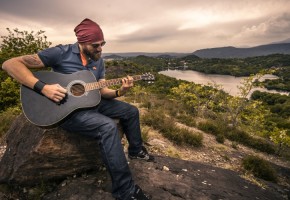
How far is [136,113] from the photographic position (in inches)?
152

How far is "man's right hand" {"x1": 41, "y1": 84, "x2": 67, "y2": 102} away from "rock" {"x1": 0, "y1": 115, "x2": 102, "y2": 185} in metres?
0.70

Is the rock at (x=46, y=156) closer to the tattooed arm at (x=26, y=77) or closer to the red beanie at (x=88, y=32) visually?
the tattooed arm at (x=26, y=77)

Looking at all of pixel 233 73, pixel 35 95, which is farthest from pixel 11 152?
pixel 233 73

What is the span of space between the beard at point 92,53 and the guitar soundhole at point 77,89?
22.3 inches

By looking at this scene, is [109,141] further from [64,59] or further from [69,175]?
[64,59]

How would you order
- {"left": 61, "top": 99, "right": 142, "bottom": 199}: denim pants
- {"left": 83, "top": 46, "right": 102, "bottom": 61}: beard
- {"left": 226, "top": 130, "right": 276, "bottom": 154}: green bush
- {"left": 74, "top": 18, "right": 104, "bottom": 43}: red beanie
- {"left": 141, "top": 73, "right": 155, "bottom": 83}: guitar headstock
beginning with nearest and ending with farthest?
{"left": 61, "top": 99, "right": 142, "bottom": 199}: denim pants
{"left": 74, "top": 18, "right": 104, "bottom": 43}: red beanie
{"left": 83, "top": 46, "right": 102, "bottom": 61}: beard
{"left": 141, "top": 73, "right": 155, "bottom": 83}: guitar headstock
{"left": 226, "top": 130, "right": 276, "bottom": 154}: green bush

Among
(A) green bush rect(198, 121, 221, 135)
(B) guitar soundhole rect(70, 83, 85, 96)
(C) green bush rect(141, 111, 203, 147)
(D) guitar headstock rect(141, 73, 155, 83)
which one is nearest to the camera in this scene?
(B) guitar soundhole rect(70, 83, 85, 96)

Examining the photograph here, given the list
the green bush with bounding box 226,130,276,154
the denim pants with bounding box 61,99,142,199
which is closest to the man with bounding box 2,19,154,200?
the denim pants with bounding box 61,99,142,199

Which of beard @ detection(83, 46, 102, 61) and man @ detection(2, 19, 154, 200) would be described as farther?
beard @ detection(83, 46, 102, 61)

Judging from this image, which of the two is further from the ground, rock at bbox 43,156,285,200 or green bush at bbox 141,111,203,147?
rock at bbox 43,156,285,200

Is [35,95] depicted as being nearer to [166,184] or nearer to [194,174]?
[166,184]

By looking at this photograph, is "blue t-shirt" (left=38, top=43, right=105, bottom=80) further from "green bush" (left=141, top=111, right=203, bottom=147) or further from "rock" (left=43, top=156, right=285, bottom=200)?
"green bush" (left=141, top=111, right=203, bottom=147)

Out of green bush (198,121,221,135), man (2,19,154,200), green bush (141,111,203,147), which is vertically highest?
man (2,19,154,200)

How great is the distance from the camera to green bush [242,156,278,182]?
5.63 metres
